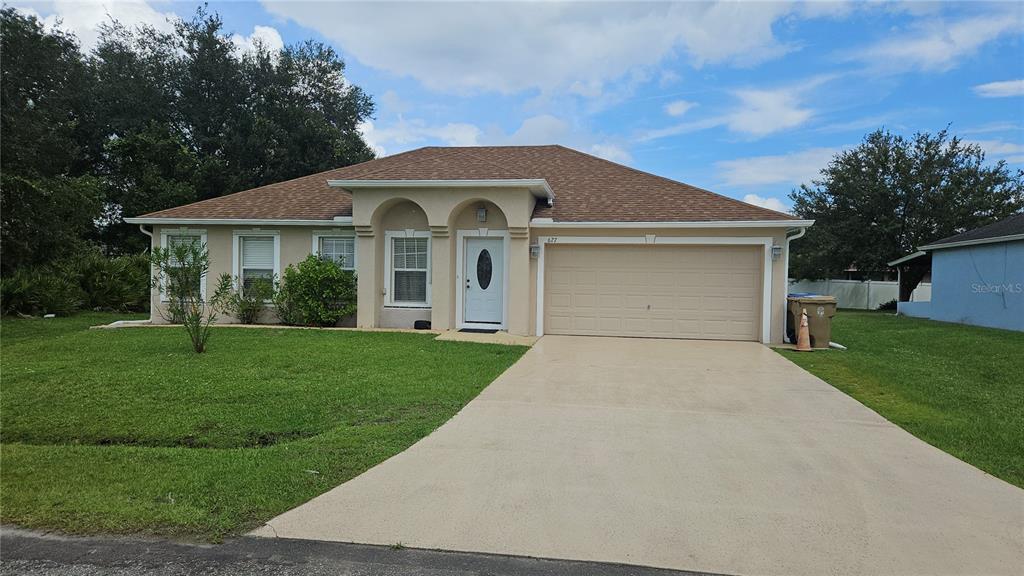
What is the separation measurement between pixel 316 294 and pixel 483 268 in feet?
13.0

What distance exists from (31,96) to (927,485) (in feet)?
93.7

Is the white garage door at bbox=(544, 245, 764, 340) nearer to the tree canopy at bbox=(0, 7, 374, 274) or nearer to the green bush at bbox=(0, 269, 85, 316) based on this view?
the green bush at bbox=(0, 269, 85, 316)

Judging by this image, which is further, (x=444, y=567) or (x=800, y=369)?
(x=800, y=369)

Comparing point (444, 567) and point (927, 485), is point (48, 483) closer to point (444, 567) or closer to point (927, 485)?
point (444, 567)

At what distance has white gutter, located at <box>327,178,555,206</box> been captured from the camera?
1244 cm

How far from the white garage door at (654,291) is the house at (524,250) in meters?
0.02

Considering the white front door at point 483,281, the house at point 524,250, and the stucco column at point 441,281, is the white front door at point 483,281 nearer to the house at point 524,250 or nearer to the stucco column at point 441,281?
the house at point 524,250

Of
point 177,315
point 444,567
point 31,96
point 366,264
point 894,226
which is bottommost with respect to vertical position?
point 444,567

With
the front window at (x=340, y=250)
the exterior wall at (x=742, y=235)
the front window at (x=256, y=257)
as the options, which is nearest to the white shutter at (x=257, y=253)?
the front window at (x=256, y=257)

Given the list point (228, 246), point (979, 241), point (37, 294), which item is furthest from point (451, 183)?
point (979, 241)

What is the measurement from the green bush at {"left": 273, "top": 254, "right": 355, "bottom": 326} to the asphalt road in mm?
10193

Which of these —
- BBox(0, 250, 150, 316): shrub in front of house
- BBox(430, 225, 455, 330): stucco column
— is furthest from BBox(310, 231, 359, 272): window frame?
BBox(0, 250, 150, 316): shrub in front of house

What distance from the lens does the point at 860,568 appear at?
3246mm

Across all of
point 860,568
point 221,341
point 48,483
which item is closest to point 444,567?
point 860,568
